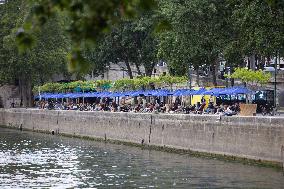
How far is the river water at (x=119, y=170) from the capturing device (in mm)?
29953

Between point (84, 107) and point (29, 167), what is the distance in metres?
38.0

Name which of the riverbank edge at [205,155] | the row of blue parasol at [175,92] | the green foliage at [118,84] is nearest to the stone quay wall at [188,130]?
the riverbank edge at [205,155]

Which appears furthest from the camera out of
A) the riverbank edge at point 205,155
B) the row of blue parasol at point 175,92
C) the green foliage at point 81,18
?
the row of blue parasol at point 175,92

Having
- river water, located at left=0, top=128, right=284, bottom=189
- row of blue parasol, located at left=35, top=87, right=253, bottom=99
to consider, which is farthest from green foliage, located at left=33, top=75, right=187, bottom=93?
river water, located at left=0, top=128, right=284, bottom=189

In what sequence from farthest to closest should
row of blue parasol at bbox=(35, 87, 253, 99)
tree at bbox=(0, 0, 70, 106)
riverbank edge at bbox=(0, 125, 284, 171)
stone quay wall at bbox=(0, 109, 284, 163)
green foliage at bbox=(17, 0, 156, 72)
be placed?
tree at bbox=(0, 0, 70, 106) < row of blue parasol at bbox=(35, 87, 253, 99) < stone quay wall at bbox=(0, 109, 284, 163) < riverbank edge at bbox=(0, 125, 284, 171) < green foliage at bbox=(17, 0, 156, 72)

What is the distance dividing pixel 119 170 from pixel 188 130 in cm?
897

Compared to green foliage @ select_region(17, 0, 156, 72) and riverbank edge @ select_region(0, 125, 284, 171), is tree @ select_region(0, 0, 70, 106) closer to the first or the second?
riverbank edge @ select_region(0, 125, 284, 171)

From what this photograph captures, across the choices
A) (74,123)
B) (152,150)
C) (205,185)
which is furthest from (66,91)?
(205,185)

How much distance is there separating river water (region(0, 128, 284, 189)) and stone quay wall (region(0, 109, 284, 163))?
1.01m

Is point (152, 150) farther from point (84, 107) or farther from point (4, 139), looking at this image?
point (84, 107)

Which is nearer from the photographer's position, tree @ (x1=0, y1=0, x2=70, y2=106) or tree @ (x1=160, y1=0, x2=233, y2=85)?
tree @ (x1=160, y1=0, x2=233, y2=85)

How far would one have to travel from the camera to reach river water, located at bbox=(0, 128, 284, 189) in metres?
30.0

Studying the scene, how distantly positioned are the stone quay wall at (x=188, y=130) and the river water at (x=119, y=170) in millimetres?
1010

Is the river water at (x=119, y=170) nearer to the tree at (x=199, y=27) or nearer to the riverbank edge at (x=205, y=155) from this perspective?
the riverbank edge at (x=205, y=155)
